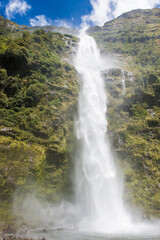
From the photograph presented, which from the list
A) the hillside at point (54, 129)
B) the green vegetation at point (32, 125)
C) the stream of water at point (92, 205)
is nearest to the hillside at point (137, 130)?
the hillside at point (54, 129)

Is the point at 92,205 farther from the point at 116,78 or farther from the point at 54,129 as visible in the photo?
the point at 116,78

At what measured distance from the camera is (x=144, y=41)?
177ft

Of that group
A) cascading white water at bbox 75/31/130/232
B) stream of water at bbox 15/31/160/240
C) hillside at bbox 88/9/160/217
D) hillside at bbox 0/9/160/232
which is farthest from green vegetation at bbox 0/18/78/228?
hillside at bbox 88/9/160/217

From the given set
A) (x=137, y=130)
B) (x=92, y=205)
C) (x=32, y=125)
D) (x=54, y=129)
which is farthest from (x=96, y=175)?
(x=32, y=125)

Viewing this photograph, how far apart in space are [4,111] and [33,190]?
8265 millimetres

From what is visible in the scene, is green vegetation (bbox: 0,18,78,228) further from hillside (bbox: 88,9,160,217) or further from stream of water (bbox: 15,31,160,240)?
hillside (bbox: 88,9,160,217)

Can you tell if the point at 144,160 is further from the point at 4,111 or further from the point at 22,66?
the point at 22,66

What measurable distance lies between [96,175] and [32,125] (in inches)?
374

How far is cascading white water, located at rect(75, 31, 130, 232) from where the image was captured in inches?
645

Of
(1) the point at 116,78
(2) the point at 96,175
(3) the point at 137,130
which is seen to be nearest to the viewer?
(2) the point at 96,175

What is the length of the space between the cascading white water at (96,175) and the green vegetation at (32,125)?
2169mm

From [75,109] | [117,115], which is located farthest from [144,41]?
[75,109]

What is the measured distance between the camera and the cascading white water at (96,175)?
1639cm

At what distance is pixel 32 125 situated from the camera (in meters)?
16.5
